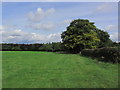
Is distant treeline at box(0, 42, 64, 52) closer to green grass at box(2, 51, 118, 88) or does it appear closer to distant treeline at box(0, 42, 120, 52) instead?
distant treeline at box(0, 42, 120, 52)

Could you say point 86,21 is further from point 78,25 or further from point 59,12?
point 59,12

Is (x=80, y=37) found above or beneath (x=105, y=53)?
above

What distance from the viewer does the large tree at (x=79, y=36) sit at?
3666 centimetres

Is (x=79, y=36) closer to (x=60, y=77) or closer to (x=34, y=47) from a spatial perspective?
(x=34, y=47)

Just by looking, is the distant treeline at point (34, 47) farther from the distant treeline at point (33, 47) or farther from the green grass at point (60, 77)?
the green grass at point (60, 77)

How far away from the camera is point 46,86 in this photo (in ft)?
15.6

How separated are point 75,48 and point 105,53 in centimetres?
2526

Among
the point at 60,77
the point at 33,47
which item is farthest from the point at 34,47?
the point at 60,77

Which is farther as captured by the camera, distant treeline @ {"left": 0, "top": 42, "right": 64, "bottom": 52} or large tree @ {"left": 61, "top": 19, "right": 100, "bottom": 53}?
distant treeline @ {"left": 0, "top": 42, "right": 64, "bottom": 52}

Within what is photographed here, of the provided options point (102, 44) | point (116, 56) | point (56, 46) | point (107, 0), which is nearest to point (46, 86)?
point (107, 0)

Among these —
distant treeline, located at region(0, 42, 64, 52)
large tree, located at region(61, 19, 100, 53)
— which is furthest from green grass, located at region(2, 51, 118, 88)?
distant treeline, located at region(0, 42, 64, 52)

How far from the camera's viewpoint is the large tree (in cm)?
3666

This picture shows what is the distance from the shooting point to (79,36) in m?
36.6

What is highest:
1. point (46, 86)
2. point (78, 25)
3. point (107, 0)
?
point (78, 25)
